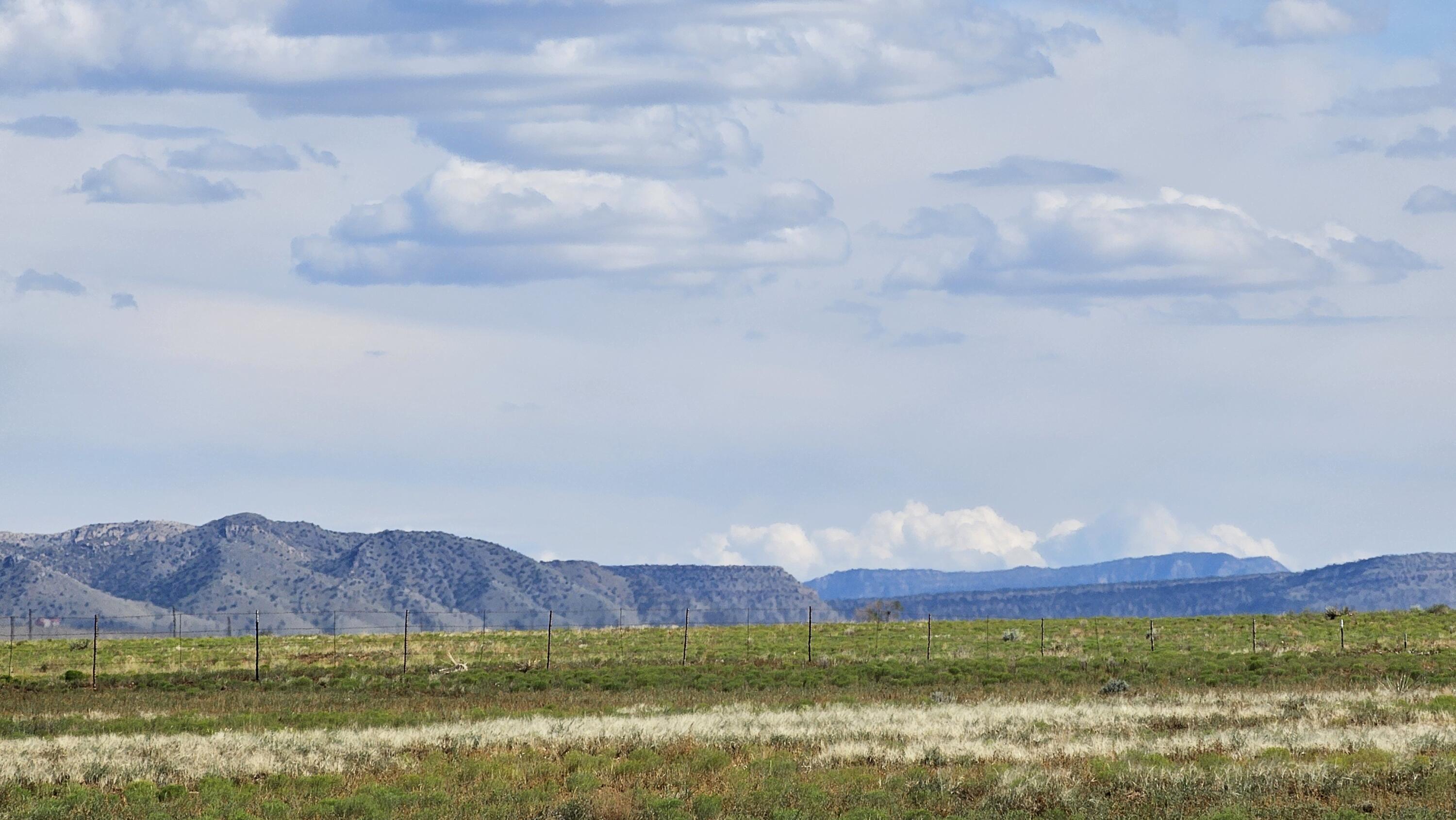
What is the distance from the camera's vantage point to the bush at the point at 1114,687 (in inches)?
1832

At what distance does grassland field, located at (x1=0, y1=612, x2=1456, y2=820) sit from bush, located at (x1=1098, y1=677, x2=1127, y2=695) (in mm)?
134

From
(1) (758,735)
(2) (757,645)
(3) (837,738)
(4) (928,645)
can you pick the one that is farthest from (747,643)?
(3) (837,738)

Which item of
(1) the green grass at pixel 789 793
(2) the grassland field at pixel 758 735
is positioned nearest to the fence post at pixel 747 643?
(2) the grassland field at pixel 758 735

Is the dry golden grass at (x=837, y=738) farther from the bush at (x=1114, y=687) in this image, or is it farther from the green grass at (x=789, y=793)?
the bush at (x=1114, y=687)

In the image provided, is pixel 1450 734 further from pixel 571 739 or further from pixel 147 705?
pixel 147 705

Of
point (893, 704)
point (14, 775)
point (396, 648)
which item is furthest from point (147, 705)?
point (396, 648)

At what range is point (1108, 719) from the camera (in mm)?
36500

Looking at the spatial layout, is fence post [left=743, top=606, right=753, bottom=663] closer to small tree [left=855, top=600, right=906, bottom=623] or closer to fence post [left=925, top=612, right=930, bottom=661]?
fence post [left=925, top=612, right=930, bottom=661]

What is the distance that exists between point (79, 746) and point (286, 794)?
340 inches

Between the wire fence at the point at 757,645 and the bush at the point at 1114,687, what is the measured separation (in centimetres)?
1358

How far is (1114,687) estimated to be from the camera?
155 feet

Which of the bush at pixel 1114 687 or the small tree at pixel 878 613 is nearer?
the bush at pixel 1114 687

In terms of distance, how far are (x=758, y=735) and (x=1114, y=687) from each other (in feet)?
59.1

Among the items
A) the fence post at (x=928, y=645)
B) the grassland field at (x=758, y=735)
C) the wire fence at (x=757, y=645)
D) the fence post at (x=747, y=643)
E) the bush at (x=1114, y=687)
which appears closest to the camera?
the grassland field at (x=758, y=735)
